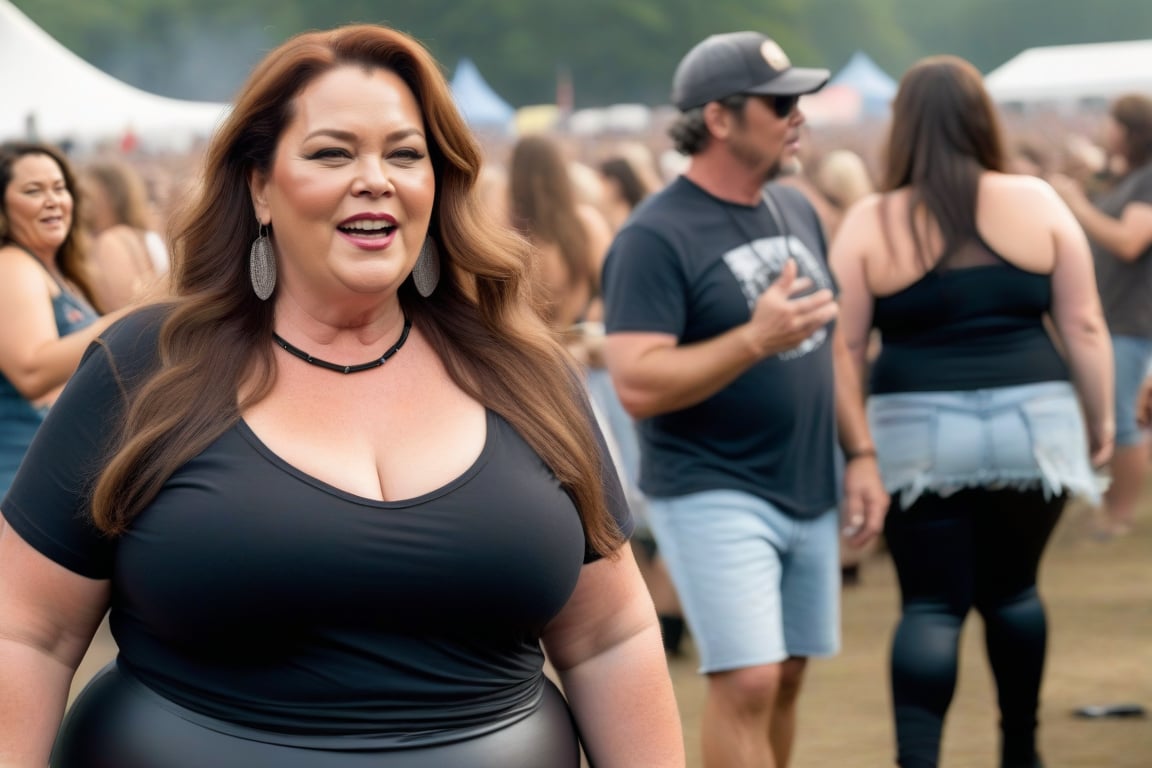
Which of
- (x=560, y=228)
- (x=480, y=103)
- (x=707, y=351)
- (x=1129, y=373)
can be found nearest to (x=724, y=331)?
(x=707, y=351)

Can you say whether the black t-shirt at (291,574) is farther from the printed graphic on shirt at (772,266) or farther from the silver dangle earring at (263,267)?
the printed graphic on shirt at (772,266)

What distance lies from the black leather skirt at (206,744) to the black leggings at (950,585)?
2.51 meters

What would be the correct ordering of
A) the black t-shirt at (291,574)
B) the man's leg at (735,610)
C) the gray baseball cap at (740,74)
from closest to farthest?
the black t-shirt at (291,574), the man's leg at (735,610), the gray baseball cap at (740,74)

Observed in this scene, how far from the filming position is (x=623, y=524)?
8.94 ft

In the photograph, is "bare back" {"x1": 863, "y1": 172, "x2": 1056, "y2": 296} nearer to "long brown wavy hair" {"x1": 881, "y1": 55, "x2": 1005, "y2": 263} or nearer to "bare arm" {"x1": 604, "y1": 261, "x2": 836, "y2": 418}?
"long brown wavy hair" {"x1": 881, "y1": 55, "x2": 1005, "y2": 263}

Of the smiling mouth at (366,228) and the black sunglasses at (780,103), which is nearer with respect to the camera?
the smiling mouth at (366,228)

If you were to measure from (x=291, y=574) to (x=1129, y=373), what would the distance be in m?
8.08

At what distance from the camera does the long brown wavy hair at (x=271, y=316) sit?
7.92 feet

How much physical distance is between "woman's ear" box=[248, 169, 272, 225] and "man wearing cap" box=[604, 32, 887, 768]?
1919mm

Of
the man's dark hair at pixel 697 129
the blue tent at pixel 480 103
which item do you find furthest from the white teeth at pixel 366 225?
the blue tent at pixel 480 103

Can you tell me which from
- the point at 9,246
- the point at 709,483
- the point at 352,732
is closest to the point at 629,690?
the point at 352,732

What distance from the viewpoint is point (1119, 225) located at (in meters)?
9.37

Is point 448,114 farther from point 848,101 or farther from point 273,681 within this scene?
point 848,101

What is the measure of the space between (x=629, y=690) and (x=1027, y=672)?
2650 millimetres
